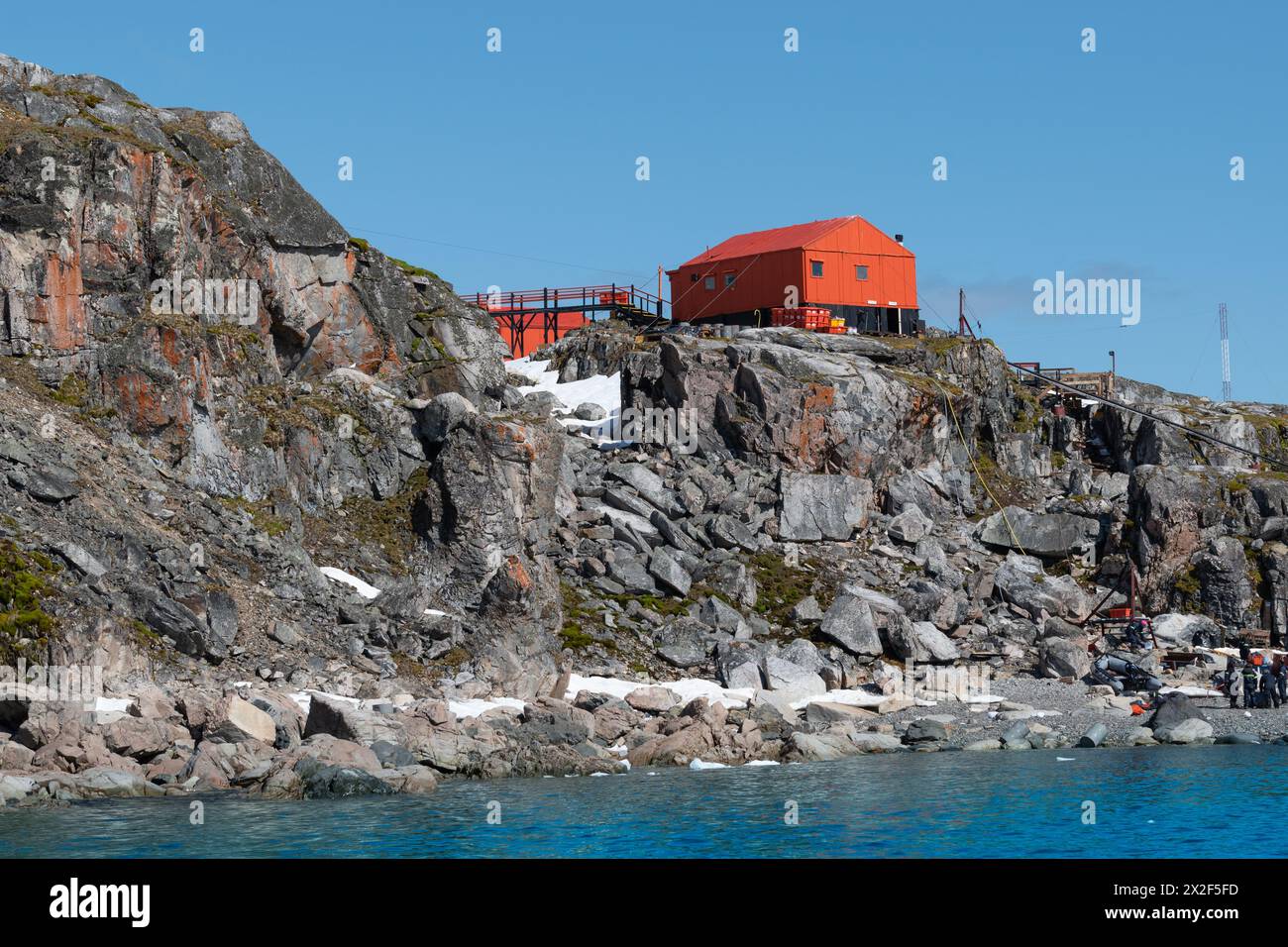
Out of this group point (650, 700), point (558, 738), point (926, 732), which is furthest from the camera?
point (650, 700)

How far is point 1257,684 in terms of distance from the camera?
43469 mm

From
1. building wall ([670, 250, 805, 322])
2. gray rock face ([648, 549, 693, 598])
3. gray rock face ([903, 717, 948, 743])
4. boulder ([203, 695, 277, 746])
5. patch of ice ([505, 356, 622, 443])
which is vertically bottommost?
gray rock face ([903, 717, 948, 743])

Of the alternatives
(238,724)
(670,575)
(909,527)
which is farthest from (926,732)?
(909,527)

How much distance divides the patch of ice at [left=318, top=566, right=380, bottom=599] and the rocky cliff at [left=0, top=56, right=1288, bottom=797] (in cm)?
16

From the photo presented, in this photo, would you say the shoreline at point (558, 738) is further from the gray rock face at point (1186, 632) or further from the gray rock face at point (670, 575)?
the gray rock face at point (670, 575)

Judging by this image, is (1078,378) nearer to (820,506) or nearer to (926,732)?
(820,506)

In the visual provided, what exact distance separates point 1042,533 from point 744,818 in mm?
37462

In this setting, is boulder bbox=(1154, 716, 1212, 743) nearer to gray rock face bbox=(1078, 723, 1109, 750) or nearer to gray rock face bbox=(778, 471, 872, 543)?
gray rock face bbox=(1078, 723, 1109, 750)

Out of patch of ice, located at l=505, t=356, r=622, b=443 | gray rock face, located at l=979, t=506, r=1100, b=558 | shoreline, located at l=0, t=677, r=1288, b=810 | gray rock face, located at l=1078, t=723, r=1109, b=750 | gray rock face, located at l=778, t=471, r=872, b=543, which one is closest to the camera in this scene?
shoreline, located at l=0, t=677, r=1288, b=810

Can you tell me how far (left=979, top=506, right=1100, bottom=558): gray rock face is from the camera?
59156 mm

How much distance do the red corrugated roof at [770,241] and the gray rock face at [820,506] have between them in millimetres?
17889

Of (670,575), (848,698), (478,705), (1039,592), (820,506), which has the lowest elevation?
(848,698)

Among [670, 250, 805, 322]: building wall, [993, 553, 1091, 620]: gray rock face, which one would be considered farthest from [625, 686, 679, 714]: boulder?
[670, 250, 805, 322]: building wall
